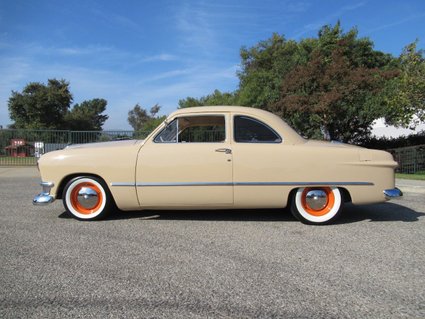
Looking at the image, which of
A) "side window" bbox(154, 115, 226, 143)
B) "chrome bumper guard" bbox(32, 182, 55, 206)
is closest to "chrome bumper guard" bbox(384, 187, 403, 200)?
"side window" bbox(154, 115, 226, 143)

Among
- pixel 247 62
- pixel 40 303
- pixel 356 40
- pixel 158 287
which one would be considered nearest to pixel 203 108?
pixel 158 287

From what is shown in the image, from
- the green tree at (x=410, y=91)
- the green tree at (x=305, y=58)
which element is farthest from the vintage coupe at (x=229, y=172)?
the green tree at (x=305, y=58)

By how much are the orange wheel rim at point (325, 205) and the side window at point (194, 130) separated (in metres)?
1.39

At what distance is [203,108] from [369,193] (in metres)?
2.64

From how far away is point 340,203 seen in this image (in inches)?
199

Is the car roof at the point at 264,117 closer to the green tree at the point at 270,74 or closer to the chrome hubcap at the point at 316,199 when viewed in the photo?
the chrome hubcap at the point at 316,199

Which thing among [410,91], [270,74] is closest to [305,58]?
[270,74]

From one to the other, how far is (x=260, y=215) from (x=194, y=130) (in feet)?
5.54

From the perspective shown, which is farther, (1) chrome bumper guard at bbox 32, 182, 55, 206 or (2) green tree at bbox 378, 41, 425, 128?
(2) green tree at bbox 378, 41, 425, 128

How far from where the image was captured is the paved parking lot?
2699 millimetres

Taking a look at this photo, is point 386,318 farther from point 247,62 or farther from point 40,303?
point 247,62

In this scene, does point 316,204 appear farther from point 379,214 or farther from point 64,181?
point 64,181

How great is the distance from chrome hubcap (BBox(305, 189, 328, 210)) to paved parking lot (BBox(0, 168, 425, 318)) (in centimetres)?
31

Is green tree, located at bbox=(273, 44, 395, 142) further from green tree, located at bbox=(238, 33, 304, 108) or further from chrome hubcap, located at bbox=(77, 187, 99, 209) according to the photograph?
chrome hubcap, located at bbox=(77, 187, 99, 209)
